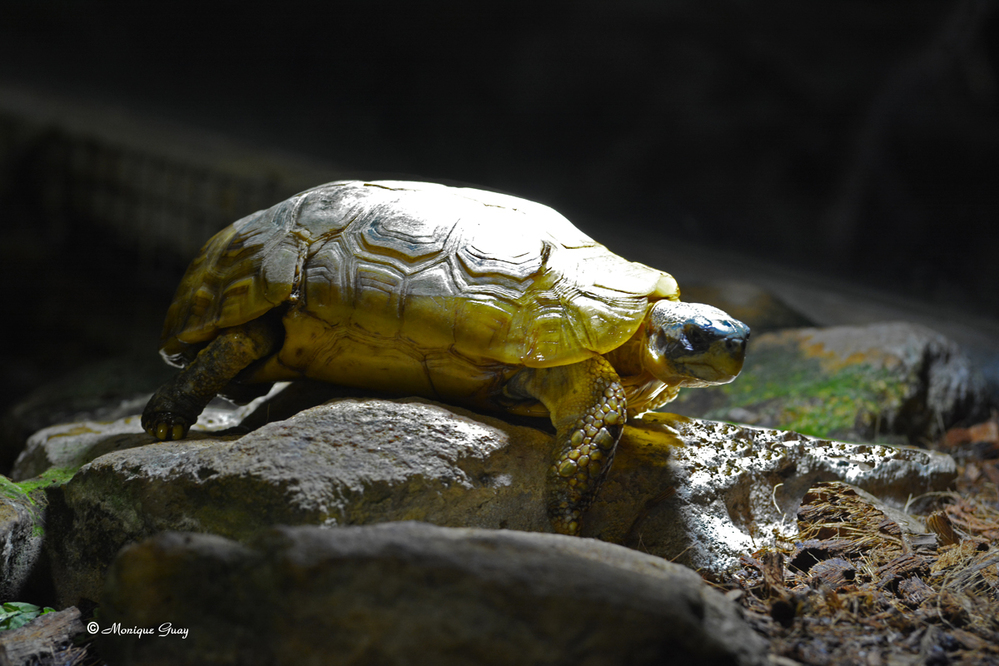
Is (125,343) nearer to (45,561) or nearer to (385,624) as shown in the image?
(45,561)

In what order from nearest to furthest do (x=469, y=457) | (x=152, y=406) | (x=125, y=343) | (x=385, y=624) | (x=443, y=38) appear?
(x=385, y=624)
(x=469, y=457)
(x=152, y=406)
(x=125, y=343)
(x=443, y=38)

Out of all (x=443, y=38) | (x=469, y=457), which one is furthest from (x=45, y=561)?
(x=443, y=38)

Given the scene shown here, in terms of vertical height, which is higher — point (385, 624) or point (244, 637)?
point (385, 624)

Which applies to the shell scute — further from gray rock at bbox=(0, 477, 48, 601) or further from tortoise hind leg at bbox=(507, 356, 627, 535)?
gray rock at bbox=(0, 477, 48, 601)

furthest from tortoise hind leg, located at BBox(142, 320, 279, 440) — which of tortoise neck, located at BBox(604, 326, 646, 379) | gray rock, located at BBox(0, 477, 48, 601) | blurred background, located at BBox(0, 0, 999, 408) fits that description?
blurred background, located at BBox(0, 0, 999, 408)

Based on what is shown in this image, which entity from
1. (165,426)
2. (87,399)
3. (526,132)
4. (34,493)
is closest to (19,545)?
(34,493)

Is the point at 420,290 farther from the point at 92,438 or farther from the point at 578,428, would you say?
the point at 92,438
